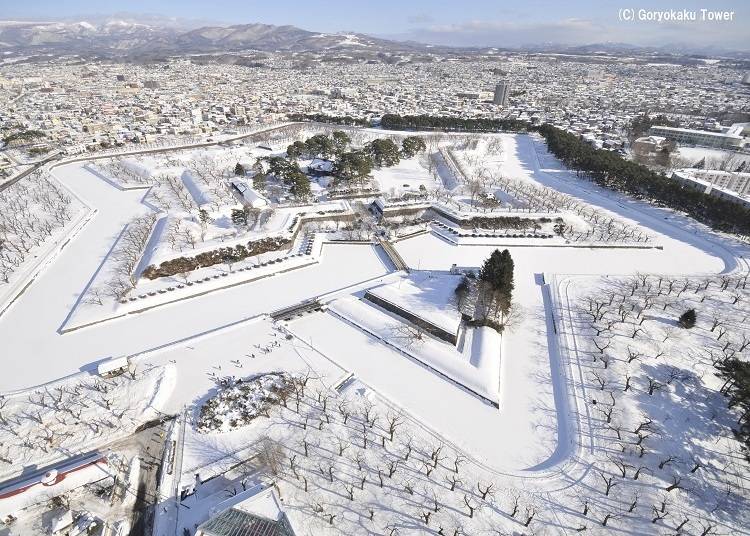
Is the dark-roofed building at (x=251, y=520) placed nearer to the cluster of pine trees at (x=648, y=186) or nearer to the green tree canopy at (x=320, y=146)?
the green tree canopy at (x=320, y=146)

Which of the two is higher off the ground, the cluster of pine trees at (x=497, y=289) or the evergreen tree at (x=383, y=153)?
the evergreen tree at (x=383, y=153)

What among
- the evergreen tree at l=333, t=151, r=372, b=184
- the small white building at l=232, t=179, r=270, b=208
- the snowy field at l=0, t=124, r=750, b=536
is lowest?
the snowy field at l=0, t=124, r=750, b=536

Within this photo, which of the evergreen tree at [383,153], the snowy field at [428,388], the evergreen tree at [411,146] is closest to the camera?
the snowy field at [428,388]

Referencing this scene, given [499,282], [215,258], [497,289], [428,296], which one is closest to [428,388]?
[428,296]

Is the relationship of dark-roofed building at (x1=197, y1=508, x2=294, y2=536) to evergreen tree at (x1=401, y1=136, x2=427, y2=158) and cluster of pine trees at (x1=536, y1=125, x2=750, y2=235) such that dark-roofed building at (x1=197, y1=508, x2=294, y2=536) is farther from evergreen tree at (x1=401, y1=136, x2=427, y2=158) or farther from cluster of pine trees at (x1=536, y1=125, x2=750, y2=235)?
evergreen tree at (x1=401, y1=136, x2=427, y2=158)

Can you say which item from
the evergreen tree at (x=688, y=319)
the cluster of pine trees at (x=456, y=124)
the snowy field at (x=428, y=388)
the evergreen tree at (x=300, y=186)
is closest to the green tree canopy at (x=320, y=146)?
the evergreen tree at (x=300, y=186)

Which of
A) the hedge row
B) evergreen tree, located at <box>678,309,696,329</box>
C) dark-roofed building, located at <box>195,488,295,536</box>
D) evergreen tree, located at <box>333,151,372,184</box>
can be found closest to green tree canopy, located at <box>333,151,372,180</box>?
evergreen tree, located at <box>333,151,372,184</box>

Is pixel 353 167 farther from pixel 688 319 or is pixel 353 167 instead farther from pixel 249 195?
pixel 688 319

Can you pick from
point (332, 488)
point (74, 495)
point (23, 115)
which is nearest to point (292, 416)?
point (332, 488)

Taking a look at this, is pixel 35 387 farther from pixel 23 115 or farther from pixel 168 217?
pixel 23 115
